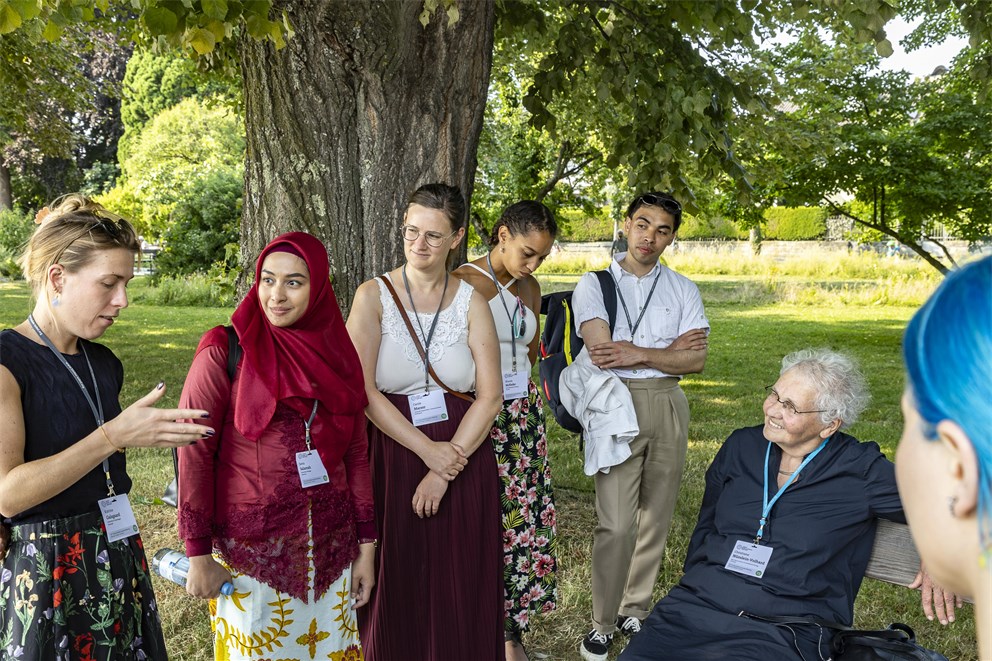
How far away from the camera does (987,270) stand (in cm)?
84

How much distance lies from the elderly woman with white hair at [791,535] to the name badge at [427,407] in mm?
1074

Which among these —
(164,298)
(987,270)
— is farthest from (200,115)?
(987,270)

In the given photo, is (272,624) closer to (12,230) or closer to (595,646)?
(595,646)

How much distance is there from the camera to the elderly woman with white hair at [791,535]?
9.40ft

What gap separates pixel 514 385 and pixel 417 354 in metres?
0.67

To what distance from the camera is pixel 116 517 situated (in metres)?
2.44

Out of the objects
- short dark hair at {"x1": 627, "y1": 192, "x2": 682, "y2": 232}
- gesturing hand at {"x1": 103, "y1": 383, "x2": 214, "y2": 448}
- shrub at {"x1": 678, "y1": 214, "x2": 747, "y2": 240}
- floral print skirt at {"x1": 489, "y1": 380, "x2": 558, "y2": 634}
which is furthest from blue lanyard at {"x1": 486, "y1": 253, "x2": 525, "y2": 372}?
shrub at {"x1": 678, "y1": 214, "x2": 747, "y2": 240}

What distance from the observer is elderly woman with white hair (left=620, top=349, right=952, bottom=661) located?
9.40ft

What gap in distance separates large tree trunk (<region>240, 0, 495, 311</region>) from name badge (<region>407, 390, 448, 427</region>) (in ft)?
3.56

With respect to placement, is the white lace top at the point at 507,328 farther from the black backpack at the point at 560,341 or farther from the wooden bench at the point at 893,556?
the wooden bench at the point at 893,556

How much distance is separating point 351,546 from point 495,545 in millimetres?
806

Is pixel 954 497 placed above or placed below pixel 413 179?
below

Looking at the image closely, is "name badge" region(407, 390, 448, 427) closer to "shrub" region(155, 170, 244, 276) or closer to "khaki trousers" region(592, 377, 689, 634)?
"khaki trousers" region(592, 377, 689, 634)

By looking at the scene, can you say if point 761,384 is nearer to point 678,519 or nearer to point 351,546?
point 678,519
